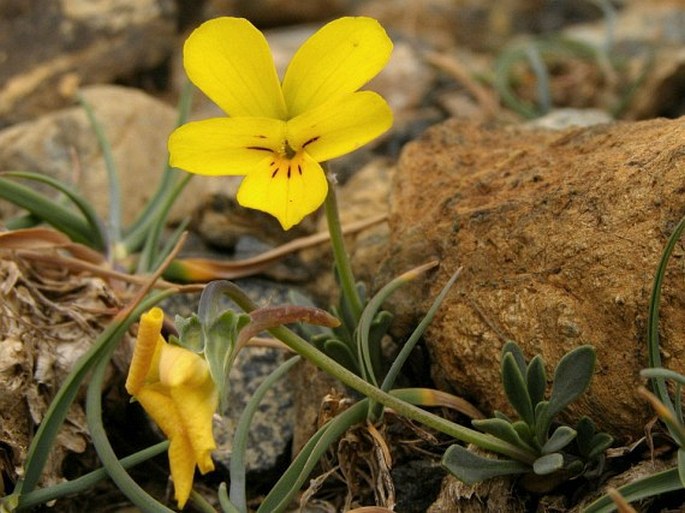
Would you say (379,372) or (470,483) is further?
(379,372)

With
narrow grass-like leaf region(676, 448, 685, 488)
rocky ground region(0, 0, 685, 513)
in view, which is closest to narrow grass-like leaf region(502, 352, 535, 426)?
rocky ground region(0, 0, 685, 513)

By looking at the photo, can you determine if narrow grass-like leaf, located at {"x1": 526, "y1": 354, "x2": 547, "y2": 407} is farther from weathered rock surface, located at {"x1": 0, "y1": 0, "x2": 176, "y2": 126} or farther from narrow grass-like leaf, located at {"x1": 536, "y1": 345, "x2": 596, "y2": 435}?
weathered rock surface, located at {"x1": 0, "y1": 0, "x2": 176, "y2": 126}

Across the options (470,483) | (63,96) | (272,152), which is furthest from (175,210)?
(470,483)

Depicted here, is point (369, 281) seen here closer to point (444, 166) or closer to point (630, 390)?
point (444, 166)

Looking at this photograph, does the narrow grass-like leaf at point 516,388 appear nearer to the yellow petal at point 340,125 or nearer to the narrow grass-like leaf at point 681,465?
the narrow grass-like leaf at point 681,465

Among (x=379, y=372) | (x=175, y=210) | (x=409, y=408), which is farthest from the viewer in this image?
(x=175, y=210)

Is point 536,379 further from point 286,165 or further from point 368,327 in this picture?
point 286,165
